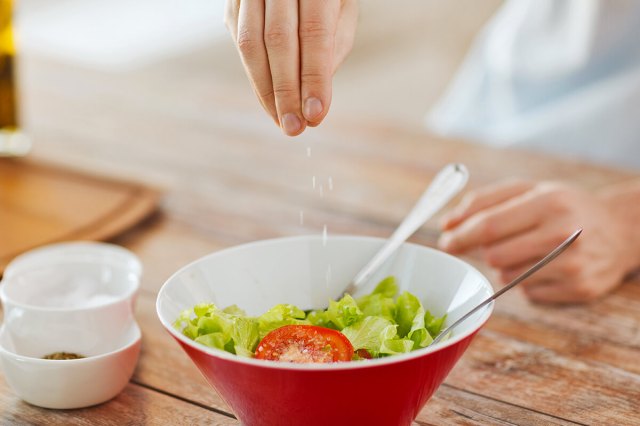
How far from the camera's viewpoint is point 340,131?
1827 mm

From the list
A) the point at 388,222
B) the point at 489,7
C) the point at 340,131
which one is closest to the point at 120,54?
the point at 489,7

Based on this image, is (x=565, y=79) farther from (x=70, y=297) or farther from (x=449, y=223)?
(x=70, y=297)

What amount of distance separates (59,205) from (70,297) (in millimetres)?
425

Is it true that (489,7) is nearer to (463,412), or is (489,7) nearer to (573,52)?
(573,52)

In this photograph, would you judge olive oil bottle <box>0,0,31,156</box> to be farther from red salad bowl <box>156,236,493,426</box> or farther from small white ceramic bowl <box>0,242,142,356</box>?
red salad bowl <box>156,236,493,426</box>

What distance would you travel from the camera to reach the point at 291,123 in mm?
845

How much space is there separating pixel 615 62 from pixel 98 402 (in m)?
1.41

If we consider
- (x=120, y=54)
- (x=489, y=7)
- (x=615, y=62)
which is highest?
(x=615, y=62)

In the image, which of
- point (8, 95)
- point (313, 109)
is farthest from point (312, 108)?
point (8, 95)

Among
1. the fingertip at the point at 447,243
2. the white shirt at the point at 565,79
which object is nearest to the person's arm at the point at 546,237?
the fingertip at the point at 447,243

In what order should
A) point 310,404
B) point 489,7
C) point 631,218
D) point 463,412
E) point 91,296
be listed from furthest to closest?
point 489,7, point 631,218, point 91,296, point 463,412, point 310,404

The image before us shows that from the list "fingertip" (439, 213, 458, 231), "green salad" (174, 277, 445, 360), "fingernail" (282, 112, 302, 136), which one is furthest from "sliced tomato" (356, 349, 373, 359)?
"fingertip" (439, 213, 458, 231)

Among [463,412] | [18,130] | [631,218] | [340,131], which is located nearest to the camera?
[463,412]

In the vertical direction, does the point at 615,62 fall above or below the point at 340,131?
above
